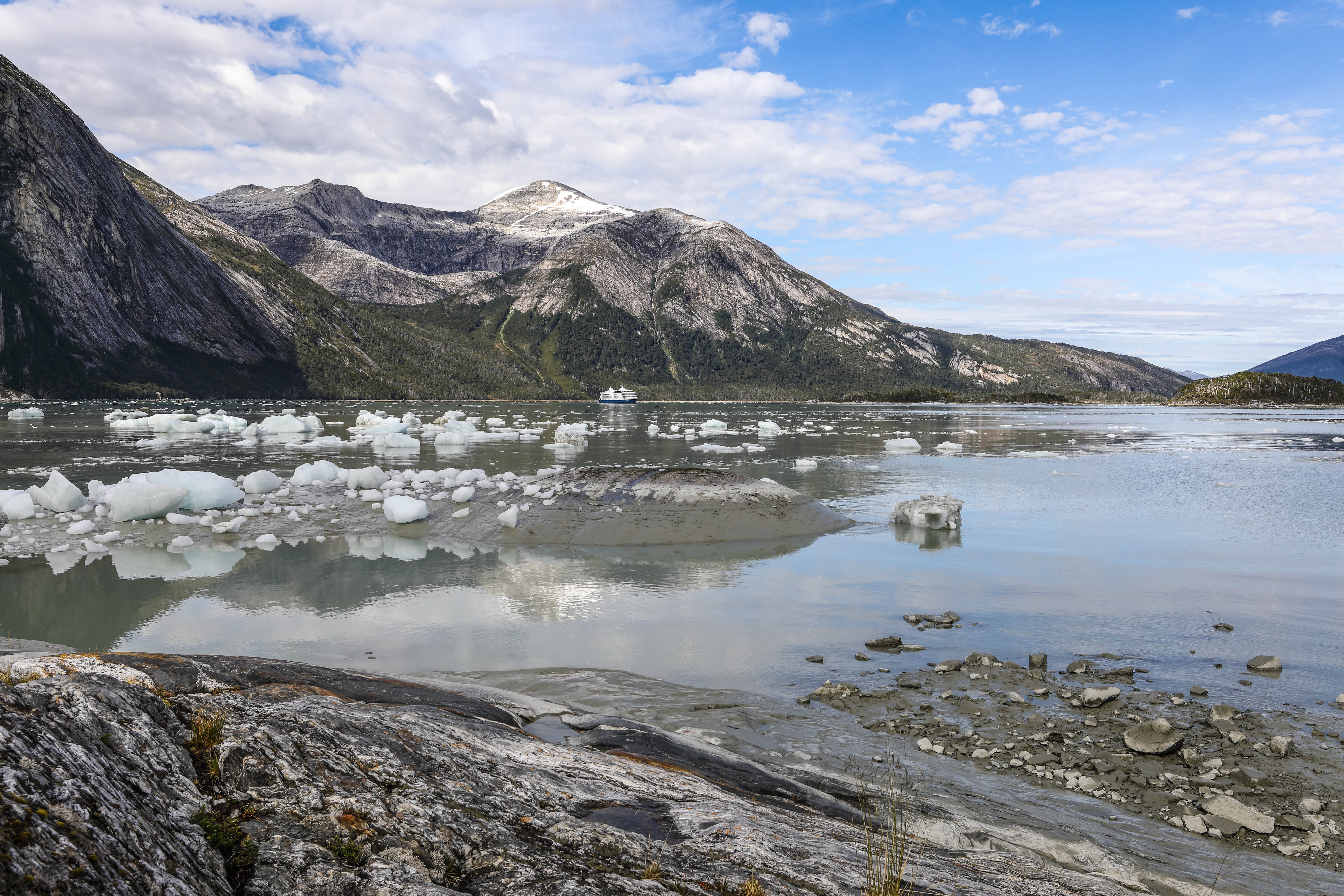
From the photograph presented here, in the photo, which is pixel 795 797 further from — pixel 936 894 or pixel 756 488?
pixel 756 488

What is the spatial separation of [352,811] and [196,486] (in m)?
24.0

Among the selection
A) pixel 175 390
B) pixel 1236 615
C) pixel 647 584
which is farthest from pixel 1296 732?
pixel 175 390

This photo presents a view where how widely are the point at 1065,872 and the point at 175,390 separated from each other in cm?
19581

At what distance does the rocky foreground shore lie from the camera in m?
3.08

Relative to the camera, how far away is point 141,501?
72.5 ft

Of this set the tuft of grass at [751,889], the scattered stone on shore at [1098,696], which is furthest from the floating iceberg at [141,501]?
the scattered stone on shore at [1098,696]

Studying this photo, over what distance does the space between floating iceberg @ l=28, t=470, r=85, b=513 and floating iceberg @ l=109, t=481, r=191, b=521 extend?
3.40 ft

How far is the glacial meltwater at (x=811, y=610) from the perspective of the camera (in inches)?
348

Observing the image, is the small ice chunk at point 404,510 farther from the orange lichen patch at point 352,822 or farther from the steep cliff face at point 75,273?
the steep cliff face at point 75,273

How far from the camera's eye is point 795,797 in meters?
6.50

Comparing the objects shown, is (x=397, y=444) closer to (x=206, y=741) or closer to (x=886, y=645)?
(x=886, y=645)

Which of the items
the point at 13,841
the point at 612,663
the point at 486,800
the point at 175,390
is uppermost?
the point at 175,390

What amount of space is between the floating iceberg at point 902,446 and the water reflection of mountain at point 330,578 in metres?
35.7

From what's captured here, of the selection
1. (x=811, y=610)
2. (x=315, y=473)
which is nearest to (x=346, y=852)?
(x=811, y=610)
